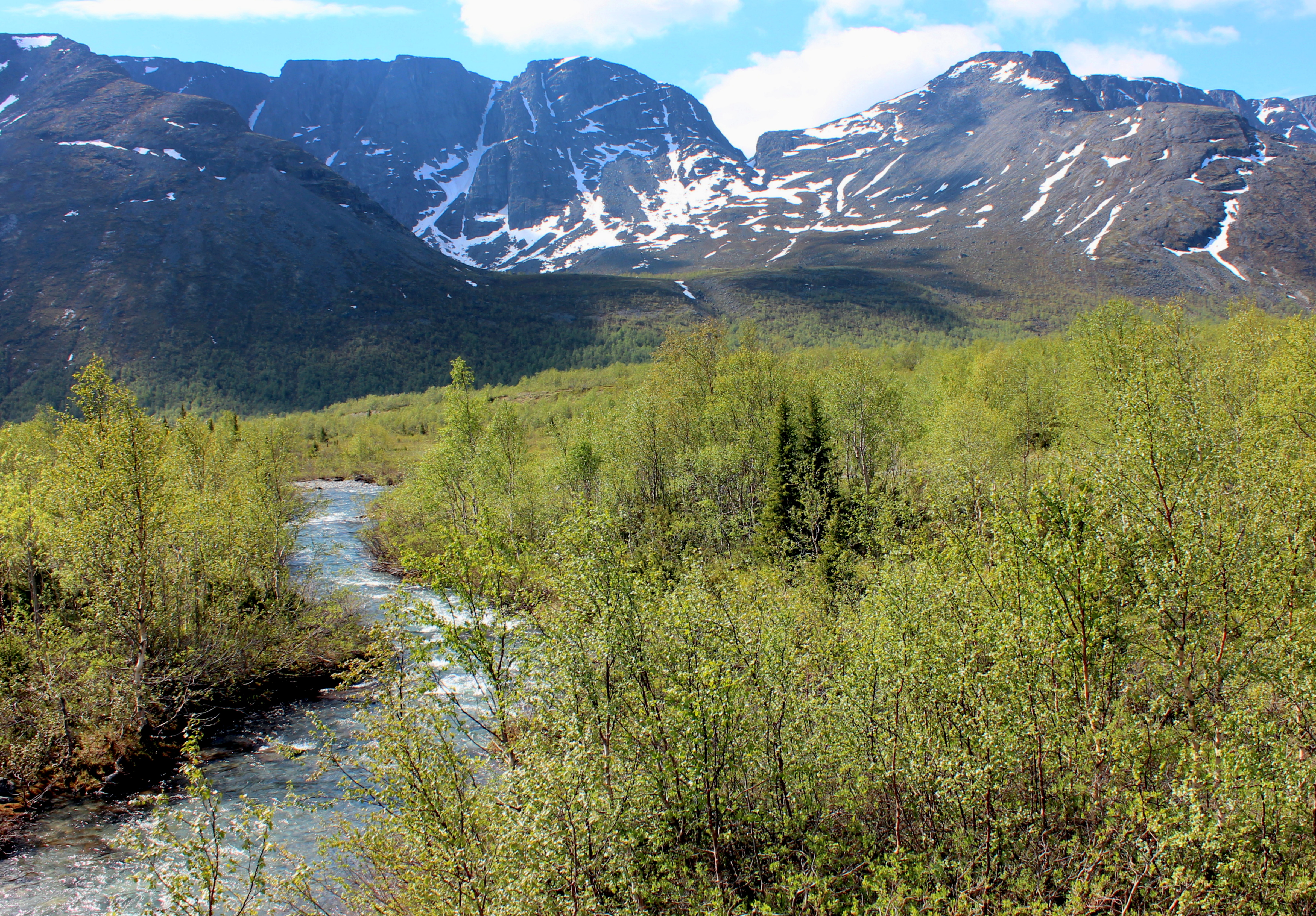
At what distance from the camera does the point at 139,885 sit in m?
15.9

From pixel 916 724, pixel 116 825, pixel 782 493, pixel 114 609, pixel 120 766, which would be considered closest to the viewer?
pixel 916 724

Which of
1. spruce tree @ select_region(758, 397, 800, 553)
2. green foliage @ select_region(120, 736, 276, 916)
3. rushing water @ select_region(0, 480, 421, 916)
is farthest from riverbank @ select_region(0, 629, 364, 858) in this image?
spruce tree @ select_region(758, 397, 800, 553)

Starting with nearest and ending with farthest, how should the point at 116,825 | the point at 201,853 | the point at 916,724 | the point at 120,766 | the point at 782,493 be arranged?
the point at 916,724 → the point at 201,853 → the point at 116,825 → the point at 120,766 → the point at 782,493

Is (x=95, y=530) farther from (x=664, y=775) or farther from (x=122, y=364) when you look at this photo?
(x=122, y=364)

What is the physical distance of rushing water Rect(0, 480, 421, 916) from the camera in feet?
50.7

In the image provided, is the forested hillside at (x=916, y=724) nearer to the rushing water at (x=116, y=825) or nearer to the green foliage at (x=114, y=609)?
the rushing water at (x=116, y=825)

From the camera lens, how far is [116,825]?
18109 mm

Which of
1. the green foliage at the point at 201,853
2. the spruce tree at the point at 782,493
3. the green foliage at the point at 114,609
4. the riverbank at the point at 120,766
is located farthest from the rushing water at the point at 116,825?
the spruce tree at the point at 782,493

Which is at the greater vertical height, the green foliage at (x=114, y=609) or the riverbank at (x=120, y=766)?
the green foliage at (x=114, y=609)

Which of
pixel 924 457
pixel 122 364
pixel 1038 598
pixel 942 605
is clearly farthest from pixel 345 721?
pixel 122 364

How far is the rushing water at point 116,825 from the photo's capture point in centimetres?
1545

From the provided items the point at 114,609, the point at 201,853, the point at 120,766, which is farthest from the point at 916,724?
the point at 114,609

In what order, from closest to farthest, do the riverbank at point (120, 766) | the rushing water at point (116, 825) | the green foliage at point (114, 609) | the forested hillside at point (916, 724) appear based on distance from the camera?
the forested hillside at point (916, 724) → the rushing water at point (116, 825) → the riverbank at point (120, 766) → the green foliage at point (114, 609)

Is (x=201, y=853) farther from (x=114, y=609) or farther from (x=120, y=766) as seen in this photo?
(x=114, y=609)
